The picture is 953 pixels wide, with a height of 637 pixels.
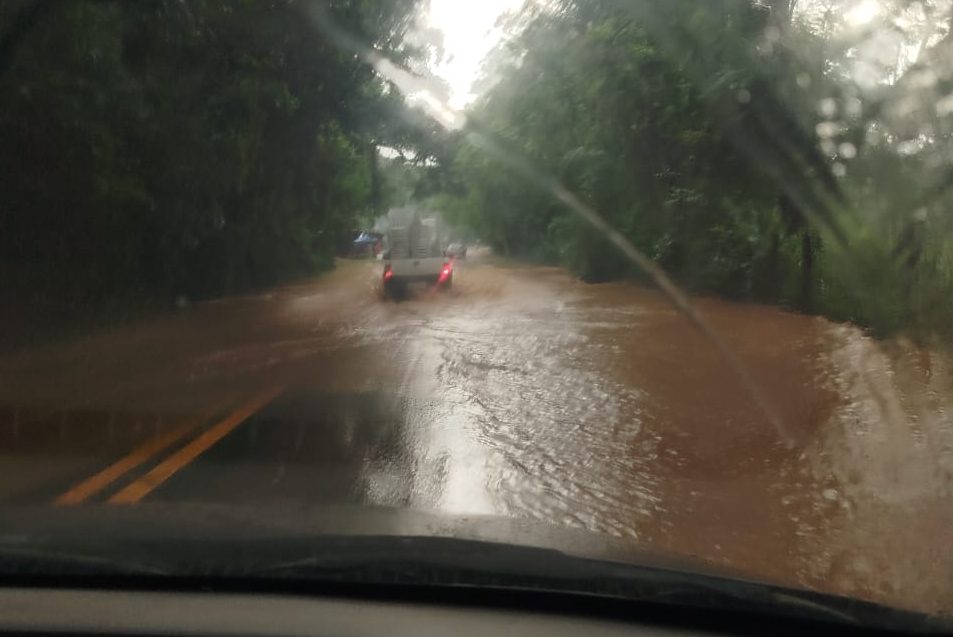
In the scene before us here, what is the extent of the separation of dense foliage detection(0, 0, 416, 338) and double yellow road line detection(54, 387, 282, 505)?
17.8ft

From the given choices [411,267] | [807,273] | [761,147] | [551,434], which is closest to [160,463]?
[551,434]

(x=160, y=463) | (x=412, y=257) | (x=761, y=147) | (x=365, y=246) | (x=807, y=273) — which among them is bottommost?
(x=365, y=246)

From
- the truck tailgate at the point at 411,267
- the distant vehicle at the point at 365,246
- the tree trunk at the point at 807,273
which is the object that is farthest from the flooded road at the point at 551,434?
the distant vehicle at the point at 365,246

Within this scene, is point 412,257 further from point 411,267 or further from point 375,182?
point 375,182

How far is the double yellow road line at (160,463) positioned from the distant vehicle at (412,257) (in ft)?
47.7

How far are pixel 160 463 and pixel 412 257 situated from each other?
17.4 metres

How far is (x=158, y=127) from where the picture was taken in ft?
51.3

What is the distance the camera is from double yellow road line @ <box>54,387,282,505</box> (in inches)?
258

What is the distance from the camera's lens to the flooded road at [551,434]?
6.06 metres

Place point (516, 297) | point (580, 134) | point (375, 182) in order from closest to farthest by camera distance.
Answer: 1. point (516, 297)
2. point (580, 134)
3. point (375, 182)

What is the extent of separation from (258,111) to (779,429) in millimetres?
11581

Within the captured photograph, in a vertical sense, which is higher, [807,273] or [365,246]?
[807,273]

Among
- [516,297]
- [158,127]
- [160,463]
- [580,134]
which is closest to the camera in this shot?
[160,463]

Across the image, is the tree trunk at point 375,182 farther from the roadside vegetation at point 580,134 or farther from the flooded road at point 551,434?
the flooded road at point 551,434
